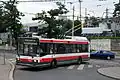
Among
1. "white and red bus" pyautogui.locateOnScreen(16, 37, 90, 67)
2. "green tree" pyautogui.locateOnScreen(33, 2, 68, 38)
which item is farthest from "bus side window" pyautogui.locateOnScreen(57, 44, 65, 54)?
"green tree" pyautogui.locateOnScreen(33, 2, 68, 38)

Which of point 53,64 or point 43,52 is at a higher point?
point 43,52

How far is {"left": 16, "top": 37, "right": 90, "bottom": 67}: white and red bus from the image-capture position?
23.7 meters

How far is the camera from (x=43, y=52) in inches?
953

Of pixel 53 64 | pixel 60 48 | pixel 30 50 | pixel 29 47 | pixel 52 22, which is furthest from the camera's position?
pixel 52 22

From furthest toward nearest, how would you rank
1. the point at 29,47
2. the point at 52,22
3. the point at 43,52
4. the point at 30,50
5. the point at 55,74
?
1. the point at 52,22
2. the point at 43,52
3. the point at 29,47
4. the point at 30,50
5. the point at 55,74

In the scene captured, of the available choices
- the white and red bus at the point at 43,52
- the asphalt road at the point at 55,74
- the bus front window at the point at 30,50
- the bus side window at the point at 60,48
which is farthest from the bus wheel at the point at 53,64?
the bus front window at the point at 30,50

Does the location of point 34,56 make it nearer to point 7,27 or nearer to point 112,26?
point 7,27

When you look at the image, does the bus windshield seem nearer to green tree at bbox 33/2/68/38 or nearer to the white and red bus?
the white and red bus

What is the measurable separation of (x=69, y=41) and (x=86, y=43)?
4476mm

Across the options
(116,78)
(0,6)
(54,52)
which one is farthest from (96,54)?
(0,6)

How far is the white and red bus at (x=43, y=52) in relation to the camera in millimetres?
23703

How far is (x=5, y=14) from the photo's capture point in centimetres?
7338

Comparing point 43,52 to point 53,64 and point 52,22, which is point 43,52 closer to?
point 53,64

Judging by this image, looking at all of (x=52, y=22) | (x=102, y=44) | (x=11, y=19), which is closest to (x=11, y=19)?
(x=11, y=19)
